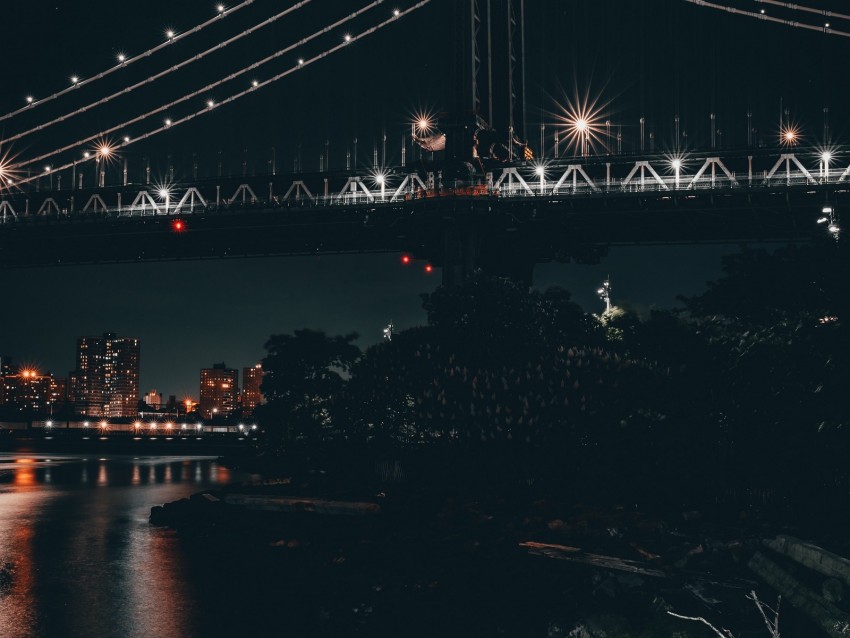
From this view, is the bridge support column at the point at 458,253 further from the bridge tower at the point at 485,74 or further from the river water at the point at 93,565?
the river water at the point at 93,565

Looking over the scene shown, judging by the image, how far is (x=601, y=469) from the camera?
15766mm

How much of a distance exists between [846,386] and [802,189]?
176 ft

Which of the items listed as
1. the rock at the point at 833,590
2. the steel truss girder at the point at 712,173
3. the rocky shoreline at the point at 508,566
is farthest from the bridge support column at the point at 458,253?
the rock at the point at 833,590

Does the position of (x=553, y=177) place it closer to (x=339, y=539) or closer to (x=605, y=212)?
(x=605, y=212)

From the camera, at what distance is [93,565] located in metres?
14.1

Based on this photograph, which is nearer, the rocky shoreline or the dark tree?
the rocky shoreline

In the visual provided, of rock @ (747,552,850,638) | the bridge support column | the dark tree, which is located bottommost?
rock @ (747,552,850,638)

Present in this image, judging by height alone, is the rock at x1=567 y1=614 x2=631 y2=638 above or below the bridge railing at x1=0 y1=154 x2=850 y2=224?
below

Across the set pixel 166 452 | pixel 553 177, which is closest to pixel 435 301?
pixel 166 452

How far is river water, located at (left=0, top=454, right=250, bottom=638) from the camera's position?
10734mm

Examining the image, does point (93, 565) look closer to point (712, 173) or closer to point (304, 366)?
point (304, 366)

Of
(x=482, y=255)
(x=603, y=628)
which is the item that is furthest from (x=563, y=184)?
(x=603, y=628)

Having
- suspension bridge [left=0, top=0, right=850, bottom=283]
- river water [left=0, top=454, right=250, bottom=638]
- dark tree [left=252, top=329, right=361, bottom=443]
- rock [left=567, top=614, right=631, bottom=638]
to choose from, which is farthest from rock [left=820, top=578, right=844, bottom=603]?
suspension bridge [left=0, top=0, right=850, bottom=283]

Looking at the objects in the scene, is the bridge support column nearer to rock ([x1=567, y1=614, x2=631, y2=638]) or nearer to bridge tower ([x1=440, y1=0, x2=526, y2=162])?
bridge tower ([x1=440, y1=0, x2=526, y2=162])
